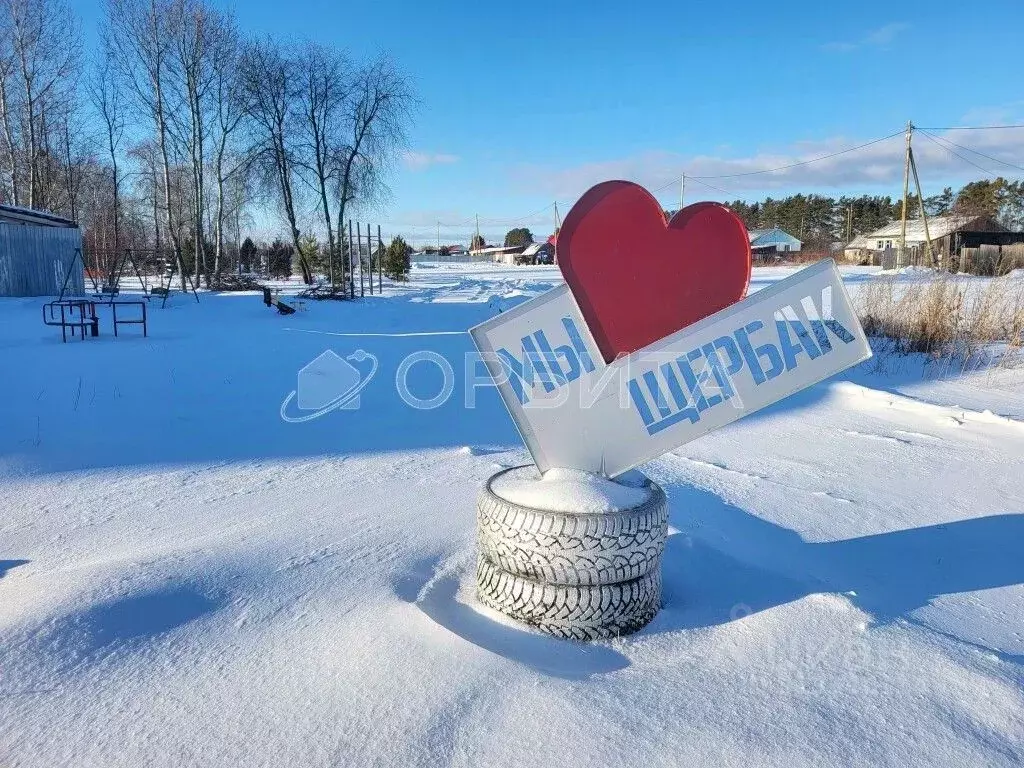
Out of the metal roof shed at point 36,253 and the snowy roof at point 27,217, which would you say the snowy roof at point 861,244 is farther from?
the snowy roof at point 27,217

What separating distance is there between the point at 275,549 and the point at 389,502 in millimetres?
823

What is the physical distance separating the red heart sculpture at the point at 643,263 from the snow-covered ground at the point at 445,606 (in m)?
1.11

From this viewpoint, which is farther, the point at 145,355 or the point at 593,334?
the point at 145,355

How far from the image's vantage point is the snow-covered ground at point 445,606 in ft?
6.00

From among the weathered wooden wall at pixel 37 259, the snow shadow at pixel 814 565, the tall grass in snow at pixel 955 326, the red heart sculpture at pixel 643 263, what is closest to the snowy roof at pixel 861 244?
the tall grass in snow at pixel 955 326

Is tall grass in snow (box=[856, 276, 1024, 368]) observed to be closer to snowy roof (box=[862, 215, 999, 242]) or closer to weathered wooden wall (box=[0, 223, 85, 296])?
weathered wooden wall (box=[0, 223, 85, 296])

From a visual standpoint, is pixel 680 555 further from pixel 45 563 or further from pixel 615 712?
pixel 45 563

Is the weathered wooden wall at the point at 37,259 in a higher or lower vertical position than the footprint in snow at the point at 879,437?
higher

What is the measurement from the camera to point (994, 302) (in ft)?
30.6

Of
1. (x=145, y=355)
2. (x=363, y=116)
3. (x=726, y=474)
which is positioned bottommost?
(x=726, y=474)

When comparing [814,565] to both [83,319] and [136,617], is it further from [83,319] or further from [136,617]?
[83,319]

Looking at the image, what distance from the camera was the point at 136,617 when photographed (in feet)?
7.88

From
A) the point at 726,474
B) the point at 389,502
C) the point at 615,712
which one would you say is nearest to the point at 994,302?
the point at 726,474

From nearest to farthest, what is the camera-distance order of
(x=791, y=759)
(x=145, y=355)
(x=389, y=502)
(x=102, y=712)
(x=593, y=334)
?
(x=791, y=759)
(x=102, y=712)
(x=593, y=334)
(x=389, y=502)
(x=145, y=355)
